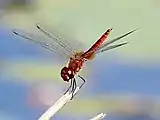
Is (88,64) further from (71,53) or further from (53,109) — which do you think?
(53,109)

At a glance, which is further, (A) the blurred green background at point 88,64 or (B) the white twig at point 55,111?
(A) the blurred green background at point 88,64

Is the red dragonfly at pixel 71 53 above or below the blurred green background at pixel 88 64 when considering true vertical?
below

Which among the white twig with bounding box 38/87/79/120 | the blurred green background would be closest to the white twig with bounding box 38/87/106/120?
the white twig with bounding box 38/87/79/120

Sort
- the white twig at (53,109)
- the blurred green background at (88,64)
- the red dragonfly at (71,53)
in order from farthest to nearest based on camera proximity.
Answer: the blurred green background at (88,64) < the red dragonfly at (71,53) < the white twig at (53,109)

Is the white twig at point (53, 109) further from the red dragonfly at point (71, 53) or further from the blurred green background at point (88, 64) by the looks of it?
the blurred green background at point (88, 64)

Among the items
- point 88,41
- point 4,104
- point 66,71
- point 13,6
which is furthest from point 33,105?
point 66,71

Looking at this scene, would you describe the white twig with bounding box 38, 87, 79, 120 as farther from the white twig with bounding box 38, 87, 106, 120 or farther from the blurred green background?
the blurred green background

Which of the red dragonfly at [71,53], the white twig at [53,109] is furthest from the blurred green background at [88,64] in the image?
the white twig at [53,109]

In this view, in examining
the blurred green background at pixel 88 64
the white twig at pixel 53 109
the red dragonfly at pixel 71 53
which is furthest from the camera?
the blurred green background at pixel 88 64

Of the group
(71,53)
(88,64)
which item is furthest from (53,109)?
(88,64)
